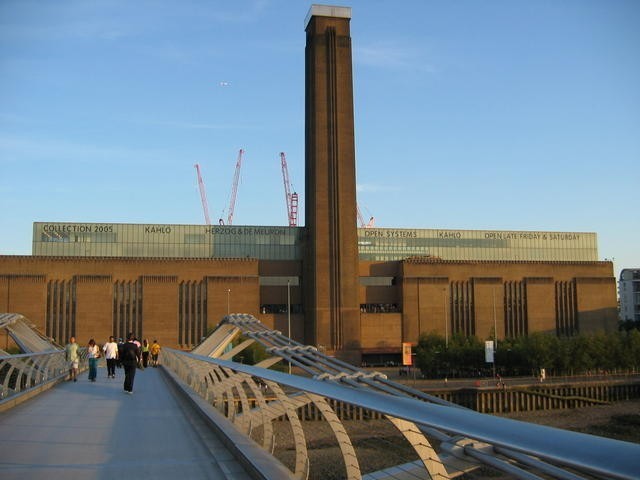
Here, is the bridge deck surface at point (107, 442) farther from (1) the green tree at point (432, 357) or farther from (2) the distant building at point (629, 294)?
(2) the distant building at point (629, 294)

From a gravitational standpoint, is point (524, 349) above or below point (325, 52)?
below

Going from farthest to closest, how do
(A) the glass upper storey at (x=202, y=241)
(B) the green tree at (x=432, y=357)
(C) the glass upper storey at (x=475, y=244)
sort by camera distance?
1. (C) the glass upper storey at (x=475, y=244)
2. (A) the glass upper storey at (x=202, y=241)
3. (B) the green tree at (x=432, y=357)

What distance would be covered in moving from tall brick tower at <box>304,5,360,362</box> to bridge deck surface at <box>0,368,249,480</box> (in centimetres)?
5379

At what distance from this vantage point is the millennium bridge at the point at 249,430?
3357 millimetres

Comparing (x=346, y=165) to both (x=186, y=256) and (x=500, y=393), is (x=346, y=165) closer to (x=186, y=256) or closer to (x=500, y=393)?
(x=186, y=256)

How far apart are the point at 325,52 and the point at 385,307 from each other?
989 inches

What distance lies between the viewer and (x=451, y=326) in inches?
2896

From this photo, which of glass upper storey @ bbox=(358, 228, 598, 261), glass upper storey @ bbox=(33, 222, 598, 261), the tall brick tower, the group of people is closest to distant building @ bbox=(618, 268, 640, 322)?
glass upper storey @ bbox=(358, 228, 598, 261)

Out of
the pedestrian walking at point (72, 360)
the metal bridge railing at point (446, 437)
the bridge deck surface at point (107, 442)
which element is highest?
the metal bridge railing at point (446, 437)

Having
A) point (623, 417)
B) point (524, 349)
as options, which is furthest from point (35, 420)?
point (524, 349)

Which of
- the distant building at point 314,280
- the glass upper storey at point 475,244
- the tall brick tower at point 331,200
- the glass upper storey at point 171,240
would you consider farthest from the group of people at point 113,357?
the glass upper storey at point 475,244

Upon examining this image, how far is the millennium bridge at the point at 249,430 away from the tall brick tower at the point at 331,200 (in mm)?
48996

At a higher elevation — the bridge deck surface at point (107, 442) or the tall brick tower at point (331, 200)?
the tall brick tower at point (331, 200)

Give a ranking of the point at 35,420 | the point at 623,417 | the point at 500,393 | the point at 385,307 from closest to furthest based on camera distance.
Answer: the point at 35,420
the point at 623,417
the point at 500,393
the point at 385,307
